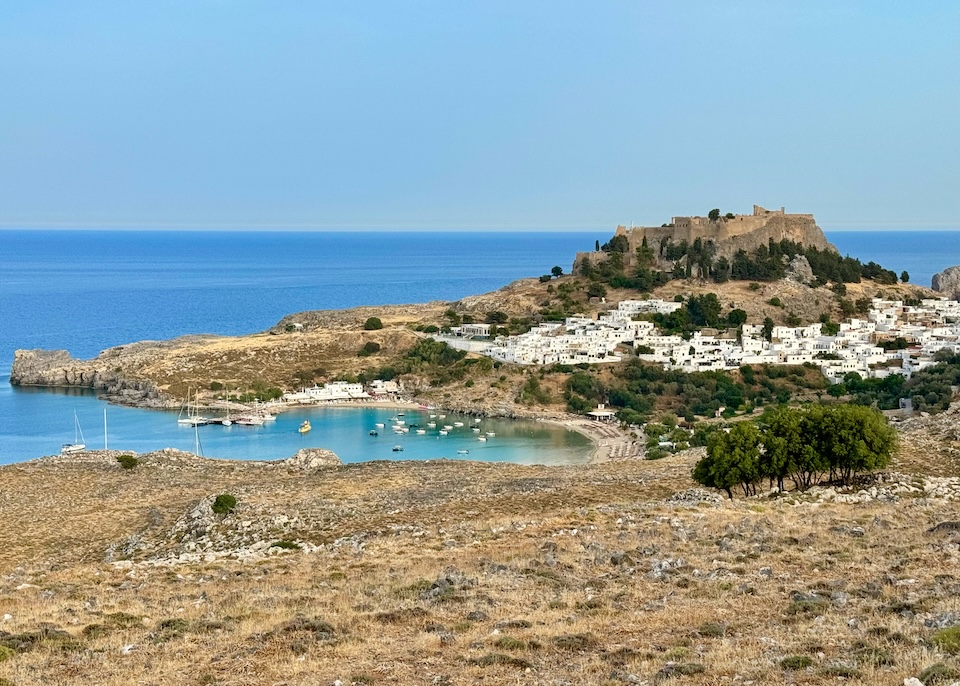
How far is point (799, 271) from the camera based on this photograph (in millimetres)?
83312

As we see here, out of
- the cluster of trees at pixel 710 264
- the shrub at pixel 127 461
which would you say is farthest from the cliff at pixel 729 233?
the shrub at pixel 127 461

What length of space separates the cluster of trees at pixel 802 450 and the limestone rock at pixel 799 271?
205 feet

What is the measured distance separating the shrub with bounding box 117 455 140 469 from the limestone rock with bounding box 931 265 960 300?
8310 centimetres

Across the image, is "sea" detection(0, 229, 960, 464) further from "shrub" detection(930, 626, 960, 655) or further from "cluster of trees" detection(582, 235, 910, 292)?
"shrub" detection(930, 626, 960, 655)

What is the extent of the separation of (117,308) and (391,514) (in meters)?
128

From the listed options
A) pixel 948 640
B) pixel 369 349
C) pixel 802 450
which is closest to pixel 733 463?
pixel 802 450

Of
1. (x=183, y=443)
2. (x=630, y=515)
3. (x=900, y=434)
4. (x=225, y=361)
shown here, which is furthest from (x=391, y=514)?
(x=225, y=361)

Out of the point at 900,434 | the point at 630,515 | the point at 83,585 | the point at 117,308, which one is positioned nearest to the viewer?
the point at 83,585

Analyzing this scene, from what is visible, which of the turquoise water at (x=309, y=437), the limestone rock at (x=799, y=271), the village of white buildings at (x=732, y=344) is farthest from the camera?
the limestone rock at (x=799, y=271)

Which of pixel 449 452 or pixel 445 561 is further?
pixel 449 452

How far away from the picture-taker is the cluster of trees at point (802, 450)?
2156 centimetres

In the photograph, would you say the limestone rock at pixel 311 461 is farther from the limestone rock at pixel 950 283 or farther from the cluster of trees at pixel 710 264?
the limestone rock at pixel 950 283

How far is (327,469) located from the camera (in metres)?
29.7

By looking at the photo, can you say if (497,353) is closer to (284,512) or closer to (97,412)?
(97,412)
